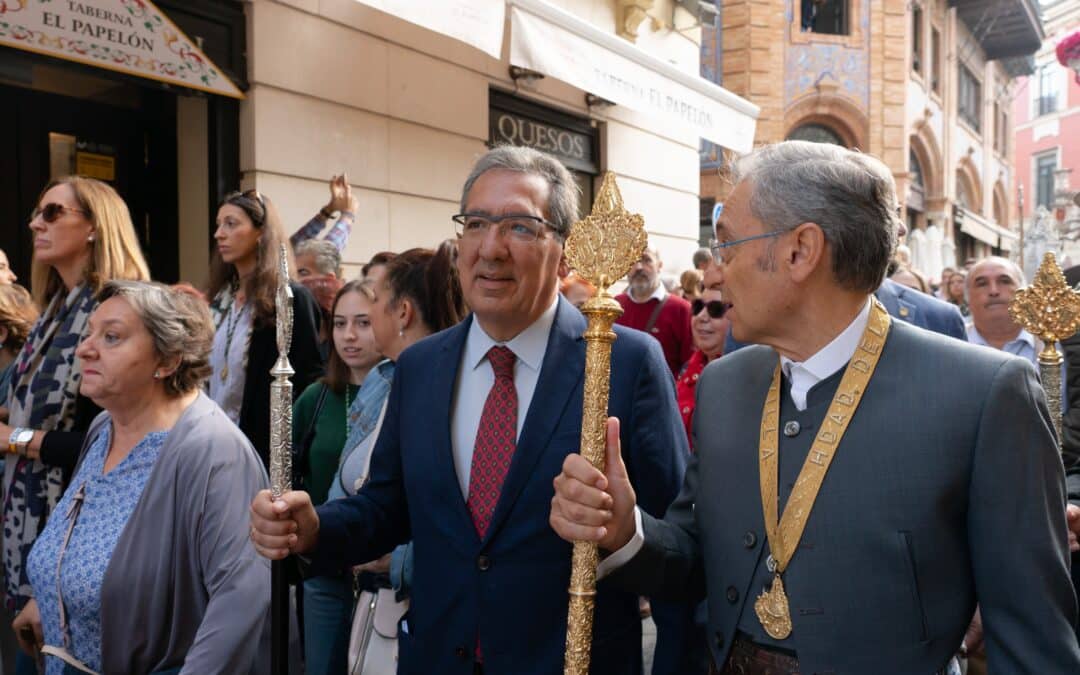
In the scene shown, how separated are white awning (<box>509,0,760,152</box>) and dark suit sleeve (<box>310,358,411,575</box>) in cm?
461

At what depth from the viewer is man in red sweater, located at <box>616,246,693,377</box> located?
21.1ft

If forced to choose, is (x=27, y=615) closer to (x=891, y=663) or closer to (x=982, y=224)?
(x=891, y=663)

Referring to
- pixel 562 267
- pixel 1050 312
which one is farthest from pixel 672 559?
pixel 1050 312

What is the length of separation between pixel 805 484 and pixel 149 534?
5.93ft

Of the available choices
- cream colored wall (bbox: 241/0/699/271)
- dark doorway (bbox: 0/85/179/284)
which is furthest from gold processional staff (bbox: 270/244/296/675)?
dark doorway (bbox: 0/85/179/284)

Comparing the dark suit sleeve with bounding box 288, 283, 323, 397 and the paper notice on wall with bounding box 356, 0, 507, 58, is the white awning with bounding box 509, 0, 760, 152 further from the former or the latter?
the dark suit sleeve with bounding box 288, 283, 323, 397

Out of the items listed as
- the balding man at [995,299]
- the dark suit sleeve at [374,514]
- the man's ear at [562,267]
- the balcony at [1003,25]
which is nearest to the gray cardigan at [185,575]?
the dark suit sleeve at [374,514]

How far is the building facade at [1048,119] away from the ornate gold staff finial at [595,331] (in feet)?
162

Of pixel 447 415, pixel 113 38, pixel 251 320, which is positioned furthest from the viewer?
pixel 113 38

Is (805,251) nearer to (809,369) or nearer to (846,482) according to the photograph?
(809,369)

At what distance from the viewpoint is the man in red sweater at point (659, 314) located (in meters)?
6.42

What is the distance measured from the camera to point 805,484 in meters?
1.67

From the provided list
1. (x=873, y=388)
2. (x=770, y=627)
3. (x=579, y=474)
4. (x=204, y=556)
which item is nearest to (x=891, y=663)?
(x=770, y=627)

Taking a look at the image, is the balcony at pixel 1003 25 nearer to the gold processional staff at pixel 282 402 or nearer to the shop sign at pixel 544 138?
the shop sign at pixel 544 138
